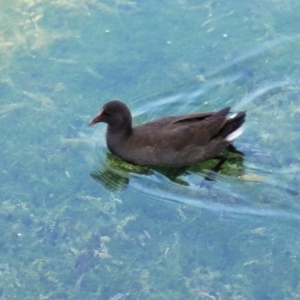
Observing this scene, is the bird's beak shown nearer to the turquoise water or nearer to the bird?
the bird

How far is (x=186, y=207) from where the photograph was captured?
6.12 m

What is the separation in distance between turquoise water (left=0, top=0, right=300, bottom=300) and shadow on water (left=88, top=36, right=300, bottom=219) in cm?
1

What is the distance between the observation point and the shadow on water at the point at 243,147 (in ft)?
20.3

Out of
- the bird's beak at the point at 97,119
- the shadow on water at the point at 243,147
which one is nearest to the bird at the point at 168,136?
the bird's beak at the point at 97,119

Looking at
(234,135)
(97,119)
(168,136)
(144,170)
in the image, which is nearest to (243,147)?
(234,135)

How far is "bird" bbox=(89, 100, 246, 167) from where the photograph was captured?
6.41 m

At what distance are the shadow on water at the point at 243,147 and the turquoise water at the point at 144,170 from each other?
1 cm

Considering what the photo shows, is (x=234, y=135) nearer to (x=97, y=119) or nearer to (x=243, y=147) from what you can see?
(x=243, y=147)

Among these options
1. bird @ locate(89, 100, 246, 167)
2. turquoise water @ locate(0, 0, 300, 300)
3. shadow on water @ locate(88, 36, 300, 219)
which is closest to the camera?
turquoise water @ locate(0, 0, 300, 300)

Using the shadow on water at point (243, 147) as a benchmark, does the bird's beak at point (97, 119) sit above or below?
above

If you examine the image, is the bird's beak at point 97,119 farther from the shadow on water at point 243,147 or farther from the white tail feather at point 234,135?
the white tail feather at point 234,135

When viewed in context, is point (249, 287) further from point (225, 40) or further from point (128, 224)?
point (225, 40)

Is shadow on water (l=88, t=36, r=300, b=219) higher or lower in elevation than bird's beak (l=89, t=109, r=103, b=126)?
lower

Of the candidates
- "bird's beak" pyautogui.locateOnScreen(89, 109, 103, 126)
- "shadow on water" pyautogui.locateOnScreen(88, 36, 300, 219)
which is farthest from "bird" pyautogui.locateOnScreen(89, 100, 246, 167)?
"shadow on water" pyautogui.locateOnScreen(88, 36, 300, 219)
